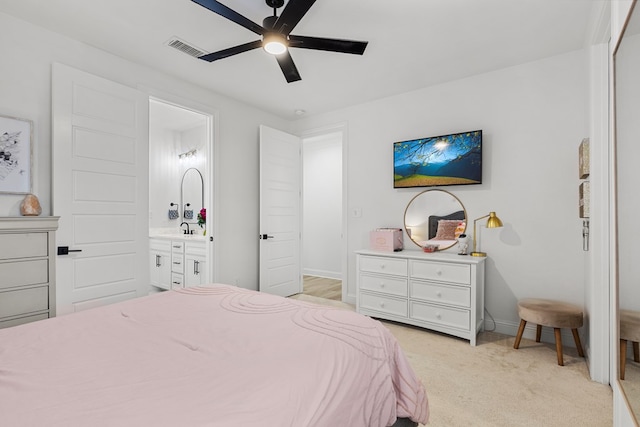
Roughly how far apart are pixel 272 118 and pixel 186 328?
3.51m

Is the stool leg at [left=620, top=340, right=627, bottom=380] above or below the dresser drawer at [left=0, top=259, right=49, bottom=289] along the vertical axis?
below

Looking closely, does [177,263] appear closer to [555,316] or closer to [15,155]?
[15,155]

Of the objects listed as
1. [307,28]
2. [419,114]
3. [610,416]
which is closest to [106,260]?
[307,28]

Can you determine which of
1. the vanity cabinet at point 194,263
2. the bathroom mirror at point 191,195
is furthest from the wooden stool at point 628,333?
the bathroom mirror at point 191,195

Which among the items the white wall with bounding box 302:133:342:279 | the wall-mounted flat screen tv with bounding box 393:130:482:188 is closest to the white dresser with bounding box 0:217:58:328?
the wall-mounted flat screen tv with bounding box 393:130:482:188

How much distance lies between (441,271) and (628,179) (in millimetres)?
1867

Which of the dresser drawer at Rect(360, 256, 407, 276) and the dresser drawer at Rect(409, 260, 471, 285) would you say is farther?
the dresser drawer at Rect(360, 256, 407, 276)

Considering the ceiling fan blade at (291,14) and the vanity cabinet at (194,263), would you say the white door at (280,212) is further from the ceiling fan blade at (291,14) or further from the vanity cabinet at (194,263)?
the ceiling fan blade at (291,14)

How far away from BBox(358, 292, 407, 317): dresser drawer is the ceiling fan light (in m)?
2.50

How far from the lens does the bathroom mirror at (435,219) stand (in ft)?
10.8

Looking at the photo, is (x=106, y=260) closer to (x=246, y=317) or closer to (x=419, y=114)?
(x=246, y=317)

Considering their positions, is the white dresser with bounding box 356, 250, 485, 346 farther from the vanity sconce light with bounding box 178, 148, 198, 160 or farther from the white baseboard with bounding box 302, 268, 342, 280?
the vanity sconce light with bounding box 178, 148, 198, 160

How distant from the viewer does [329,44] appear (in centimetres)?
201

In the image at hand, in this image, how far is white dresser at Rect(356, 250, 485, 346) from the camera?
2.79 metres
